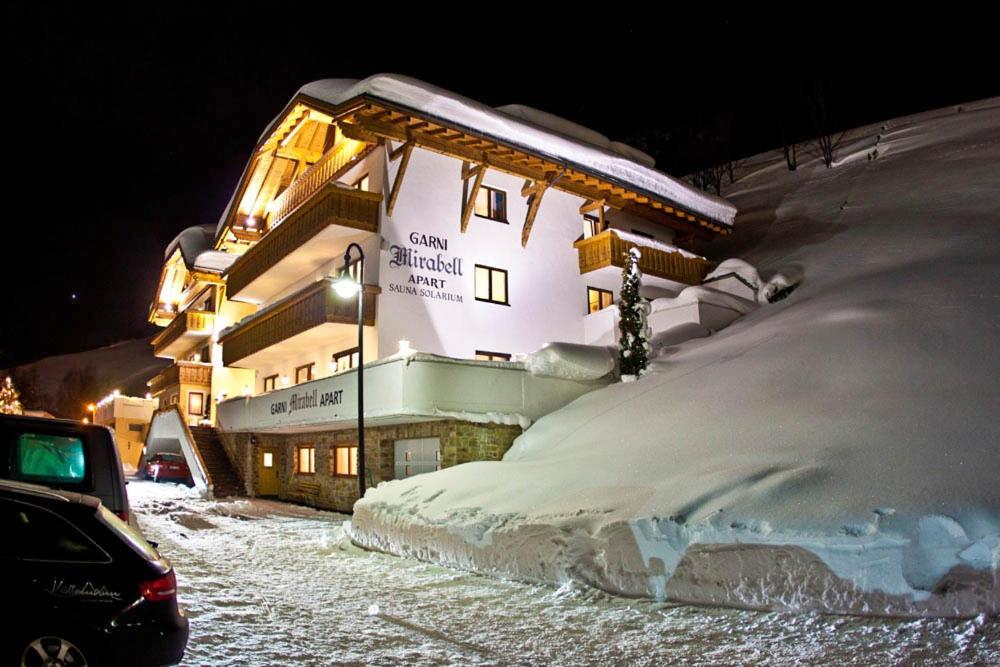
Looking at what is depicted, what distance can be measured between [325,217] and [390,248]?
2.09 metres

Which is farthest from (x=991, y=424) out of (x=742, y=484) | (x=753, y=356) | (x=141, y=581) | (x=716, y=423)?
(x=141, y=581)

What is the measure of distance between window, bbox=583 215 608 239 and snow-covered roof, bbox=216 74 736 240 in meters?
2.09

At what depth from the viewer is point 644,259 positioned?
92.5ft

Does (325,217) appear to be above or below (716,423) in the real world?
above

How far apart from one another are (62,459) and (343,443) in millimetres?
14630

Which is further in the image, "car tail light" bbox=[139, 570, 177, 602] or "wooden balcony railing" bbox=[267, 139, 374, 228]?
"wooden balcony railing" bbox=[267, 139, 374, 228]

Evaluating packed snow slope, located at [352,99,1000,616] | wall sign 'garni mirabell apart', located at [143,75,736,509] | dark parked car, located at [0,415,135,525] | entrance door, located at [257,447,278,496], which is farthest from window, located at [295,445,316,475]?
dark parked car, located at [0,415,135,525]

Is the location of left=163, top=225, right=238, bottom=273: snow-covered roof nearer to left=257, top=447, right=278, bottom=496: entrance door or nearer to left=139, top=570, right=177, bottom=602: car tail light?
left=257, top=447, right=278, bottom=496: entrance door

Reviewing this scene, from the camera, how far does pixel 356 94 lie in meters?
21.1

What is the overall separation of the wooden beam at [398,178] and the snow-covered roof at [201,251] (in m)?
13.5

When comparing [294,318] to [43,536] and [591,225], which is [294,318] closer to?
[591,225]

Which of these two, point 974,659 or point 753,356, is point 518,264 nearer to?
Result: point 753,356

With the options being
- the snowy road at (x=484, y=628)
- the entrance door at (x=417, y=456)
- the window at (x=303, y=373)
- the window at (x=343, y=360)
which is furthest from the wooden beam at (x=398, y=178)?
the snowy road at (x=484, y=628)

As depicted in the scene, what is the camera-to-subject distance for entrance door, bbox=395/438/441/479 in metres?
18.8
